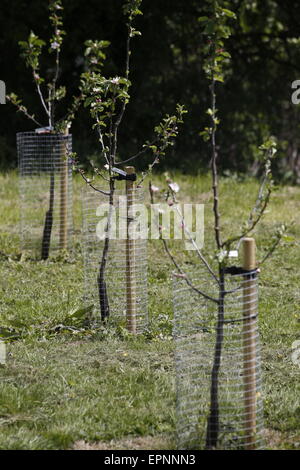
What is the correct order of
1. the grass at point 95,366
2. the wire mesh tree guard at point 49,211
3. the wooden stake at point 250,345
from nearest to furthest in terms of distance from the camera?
the wooden stake at point 250,345
the grass at point 95,366
the wire mesh tree guard at point 49,211

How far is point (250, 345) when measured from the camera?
12.1 feet

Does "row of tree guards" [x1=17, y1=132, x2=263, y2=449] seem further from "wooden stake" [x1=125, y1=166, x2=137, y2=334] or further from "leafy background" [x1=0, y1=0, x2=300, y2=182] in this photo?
"leafy background" [x1=0, y1=0, x2=300, y2=182]

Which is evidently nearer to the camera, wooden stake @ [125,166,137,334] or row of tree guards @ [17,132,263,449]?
row of tree guards @ [17,132,263,449]

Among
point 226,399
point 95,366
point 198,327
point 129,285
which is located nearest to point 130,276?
point 129,285

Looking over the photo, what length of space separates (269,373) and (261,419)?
3.00 ft

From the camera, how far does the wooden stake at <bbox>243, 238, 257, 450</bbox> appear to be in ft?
12.0

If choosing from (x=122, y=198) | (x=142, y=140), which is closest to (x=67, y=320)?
(x=122, y=198)

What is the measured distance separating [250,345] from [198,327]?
190 cm

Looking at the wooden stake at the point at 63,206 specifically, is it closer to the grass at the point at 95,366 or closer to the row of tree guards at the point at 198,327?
the row of tree guards at the point at 198,327

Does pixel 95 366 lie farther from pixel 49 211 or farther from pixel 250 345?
pixel 49 211

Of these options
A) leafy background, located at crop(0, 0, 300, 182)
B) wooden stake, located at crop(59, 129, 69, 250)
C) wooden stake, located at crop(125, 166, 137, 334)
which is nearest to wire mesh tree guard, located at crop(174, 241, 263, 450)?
wooden stake, located at crop(125, 166, 137, 334)

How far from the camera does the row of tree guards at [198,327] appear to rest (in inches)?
145

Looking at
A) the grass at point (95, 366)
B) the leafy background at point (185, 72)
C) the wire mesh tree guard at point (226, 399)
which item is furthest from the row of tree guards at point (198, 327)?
the leafy background at point (185, 72)

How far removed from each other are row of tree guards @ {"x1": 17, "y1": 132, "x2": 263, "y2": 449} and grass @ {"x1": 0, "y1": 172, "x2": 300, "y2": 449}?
116 millimetres
